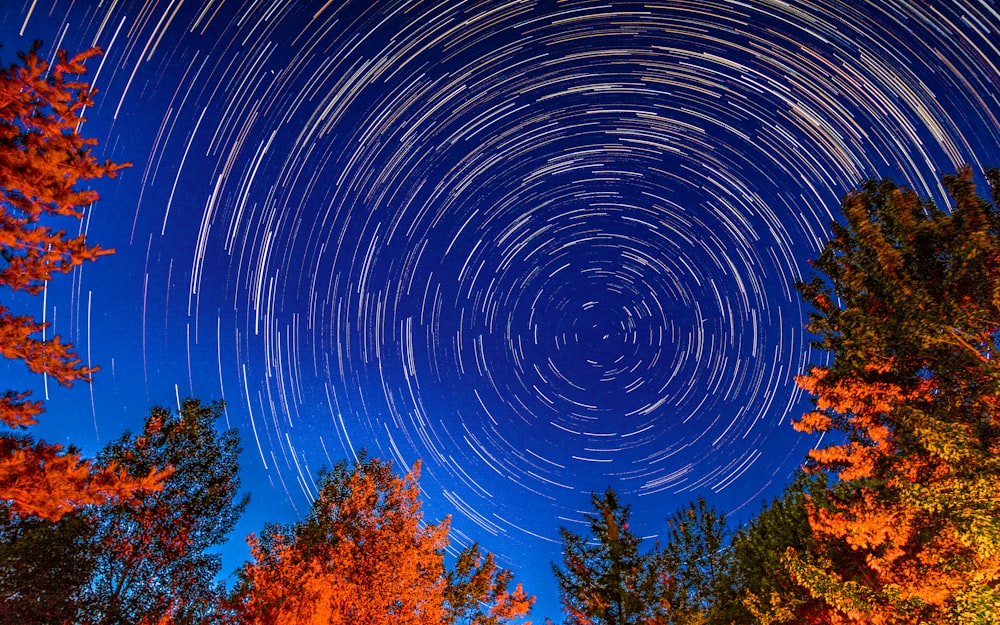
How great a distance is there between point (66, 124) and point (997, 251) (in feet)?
43.5

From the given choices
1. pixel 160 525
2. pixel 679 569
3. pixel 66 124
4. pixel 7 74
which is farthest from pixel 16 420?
pixel 679 569

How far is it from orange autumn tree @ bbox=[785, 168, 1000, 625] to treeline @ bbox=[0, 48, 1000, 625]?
0.04m

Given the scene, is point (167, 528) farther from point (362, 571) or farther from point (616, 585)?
point (616, 585)

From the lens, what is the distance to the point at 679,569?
12.1m

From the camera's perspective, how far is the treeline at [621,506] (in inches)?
159

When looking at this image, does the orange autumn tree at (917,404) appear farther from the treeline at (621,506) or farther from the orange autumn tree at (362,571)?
the orange autumn tree at (362,571)

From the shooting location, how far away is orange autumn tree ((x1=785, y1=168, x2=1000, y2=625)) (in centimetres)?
598

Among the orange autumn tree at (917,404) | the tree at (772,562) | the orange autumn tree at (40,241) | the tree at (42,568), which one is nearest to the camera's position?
the orange autumn tree at (40,241)

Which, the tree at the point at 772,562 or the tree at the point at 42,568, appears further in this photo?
the tree at the point at 772,562

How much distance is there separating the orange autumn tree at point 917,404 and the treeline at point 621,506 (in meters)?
0.04

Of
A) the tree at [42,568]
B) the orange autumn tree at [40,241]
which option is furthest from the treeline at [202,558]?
the orange autumn tree at [40,241]

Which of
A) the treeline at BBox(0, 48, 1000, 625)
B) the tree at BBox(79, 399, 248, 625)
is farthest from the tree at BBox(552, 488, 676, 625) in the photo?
the tree at BBox(79, 399, 248, 625)

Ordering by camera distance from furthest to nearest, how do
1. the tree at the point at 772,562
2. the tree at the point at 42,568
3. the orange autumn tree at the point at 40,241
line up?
the tree at the point at 772,562 < the tree at the point at 42,568 < the orange autumn tree at the point at 40,241

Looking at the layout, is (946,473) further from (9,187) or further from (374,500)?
(374,500)
